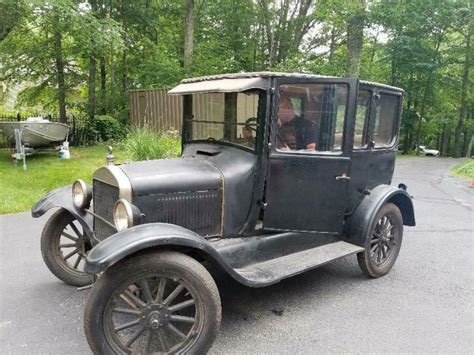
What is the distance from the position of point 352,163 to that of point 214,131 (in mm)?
1355

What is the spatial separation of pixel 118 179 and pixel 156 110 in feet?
30.5

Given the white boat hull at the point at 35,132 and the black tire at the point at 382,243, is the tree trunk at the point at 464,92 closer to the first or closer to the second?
the black tire at the point at 382,243

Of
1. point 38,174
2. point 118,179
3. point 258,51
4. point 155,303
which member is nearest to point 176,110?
point 38,174

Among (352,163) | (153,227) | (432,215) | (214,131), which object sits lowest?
(432,215)

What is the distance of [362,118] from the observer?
3.73 meters

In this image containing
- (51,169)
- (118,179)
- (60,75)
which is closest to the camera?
(118,179)

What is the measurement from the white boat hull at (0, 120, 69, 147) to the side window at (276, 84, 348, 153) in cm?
890

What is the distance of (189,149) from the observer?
3879 mm

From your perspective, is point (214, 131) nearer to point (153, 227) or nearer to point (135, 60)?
point (153, 227)

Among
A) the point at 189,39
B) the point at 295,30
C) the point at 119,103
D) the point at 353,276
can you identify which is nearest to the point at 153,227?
the point at 353,276

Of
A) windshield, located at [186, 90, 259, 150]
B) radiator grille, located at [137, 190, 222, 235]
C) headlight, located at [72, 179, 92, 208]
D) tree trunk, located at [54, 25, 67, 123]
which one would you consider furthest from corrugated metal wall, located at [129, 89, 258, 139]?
tree trunk, located at [54, 25, 67, 123]

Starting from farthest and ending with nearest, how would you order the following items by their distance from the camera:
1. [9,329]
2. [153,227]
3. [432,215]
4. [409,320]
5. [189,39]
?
[189,39] → [432,215] → [409,320] → [9,329] → [153,227]

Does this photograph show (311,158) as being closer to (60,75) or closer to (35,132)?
(35,132)

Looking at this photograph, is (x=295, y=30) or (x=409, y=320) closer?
(x=409, y=320)
